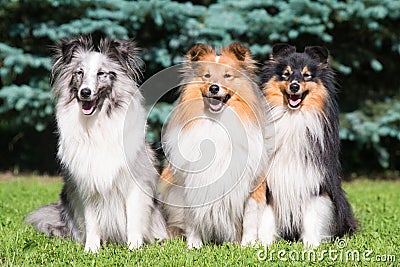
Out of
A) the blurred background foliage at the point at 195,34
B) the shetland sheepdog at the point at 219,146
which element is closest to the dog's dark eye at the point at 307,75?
the shetland sheepdog at the point at 219,146

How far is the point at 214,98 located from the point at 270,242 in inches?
55.1

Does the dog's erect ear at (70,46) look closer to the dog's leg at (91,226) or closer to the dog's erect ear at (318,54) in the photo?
the dog's leg at (91,226)

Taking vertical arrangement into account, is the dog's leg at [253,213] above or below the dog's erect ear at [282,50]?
below

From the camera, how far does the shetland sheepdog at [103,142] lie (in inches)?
196

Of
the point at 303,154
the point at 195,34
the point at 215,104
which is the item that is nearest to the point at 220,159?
the point at 215,104

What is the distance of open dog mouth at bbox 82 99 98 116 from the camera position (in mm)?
4906

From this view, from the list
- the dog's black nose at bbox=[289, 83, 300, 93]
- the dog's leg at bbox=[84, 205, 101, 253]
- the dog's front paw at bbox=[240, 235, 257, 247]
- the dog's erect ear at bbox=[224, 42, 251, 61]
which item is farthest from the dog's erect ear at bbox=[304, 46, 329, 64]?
the dog's leg at bbox=[84, 205, 101, 253]

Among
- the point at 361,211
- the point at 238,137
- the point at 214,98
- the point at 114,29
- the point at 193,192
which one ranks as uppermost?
the point at 114,29

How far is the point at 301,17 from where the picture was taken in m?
8.67

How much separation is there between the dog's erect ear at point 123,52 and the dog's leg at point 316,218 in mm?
1992

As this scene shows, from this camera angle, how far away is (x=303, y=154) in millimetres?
5078

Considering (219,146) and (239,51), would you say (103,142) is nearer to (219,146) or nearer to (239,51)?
(219,146)

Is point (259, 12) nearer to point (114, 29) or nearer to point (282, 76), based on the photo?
point (114, 29)

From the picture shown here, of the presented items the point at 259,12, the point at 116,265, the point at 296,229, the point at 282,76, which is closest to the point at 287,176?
the point at 296,229
